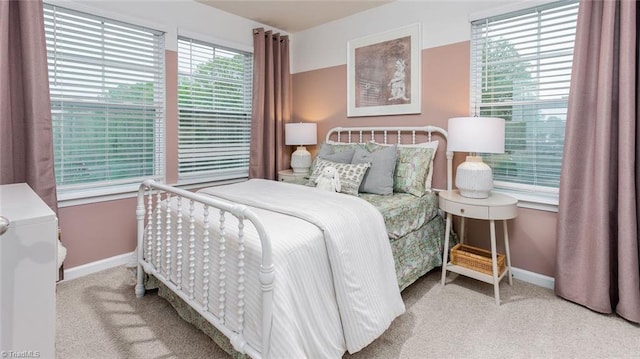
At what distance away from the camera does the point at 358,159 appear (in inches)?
113

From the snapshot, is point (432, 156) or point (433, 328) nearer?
point (433, 328)

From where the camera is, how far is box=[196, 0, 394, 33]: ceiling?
3273mm

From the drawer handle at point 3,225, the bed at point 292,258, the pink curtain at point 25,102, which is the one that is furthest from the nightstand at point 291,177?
the drawer handle at point 3,225

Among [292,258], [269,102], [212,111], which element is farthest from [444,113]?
[212,111]

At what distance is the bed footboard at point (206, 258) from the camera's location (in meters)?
1.30

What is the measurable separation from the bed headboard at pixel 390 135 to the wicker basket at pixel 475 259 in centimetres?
54

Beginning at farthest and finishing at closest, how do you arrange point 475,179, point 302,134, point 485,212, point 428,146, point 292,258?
1. point 302,134
2. point 428,146
3. point 475,179
4. point 485,212
5. point 292,258

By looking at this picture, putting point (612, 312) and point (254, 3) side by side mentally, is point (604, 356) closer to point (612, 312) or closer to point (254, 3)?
point (612, 312)

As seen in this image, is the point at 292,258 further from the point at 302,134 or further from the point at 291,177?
the point at 302,134

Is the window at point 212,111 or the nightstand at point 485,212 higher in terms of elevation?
the window at point 212,111

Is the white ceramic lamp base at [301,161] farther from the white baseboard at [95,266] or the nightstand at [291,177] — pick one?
the white baseboard at [95,266]

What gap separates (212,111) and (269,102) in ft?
2.13

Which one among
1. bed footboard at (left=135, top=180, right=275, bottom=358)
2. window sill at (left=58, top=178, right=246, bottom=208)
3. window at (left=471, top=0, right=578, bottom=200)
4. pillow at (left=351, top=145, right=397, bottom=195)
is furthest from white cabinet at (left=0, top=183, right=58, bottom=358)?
window at (left=471, top=0, right=578, bottom=200)

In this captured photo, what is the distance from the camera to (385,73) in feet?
10.8
